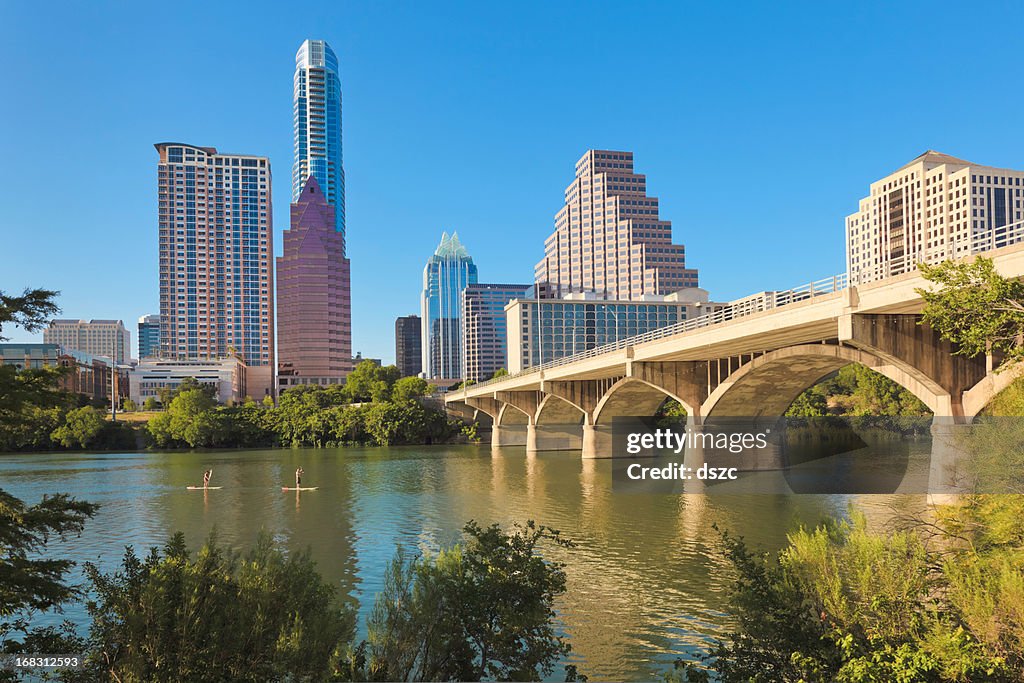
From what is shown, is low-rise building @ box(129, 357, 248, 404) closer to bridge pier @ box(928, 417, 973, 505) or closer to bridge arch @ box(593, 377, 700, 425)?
bridge arch @ box(593, 377, 700, 425)

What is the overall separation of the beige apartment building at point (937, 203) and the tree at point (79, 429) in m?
128

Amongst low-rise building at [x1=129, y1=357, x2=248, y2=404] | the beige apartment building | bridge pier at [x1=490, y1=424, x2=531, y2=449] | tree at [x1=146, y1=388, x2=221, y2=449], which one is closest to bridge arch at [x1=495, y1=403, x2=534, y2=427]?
bridge pier at [x1=490, y1=424, x2=531, y2=449]

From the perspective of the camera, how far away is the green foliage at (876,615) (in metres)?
10.5

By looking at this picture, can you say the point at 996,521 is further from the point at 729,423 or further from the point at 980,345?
the point at 729,423

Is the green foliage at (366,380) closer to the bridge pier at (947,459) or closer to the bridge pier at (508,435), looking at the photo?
the bridge pier at (508,435)

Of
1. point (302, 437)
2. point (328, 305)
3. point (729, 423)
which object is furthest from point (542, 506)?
point (328, 305)

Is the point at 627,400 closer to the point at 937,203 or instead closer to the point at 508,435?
the point at 508,435

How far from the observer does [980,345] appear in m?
15.9

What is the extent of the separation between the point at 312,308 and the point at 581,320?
7077 centimetres

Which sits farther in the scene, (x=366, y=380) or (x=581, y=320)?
(x=581, y=320)

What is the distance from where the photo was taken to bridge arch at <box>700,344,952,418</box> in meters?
27.2

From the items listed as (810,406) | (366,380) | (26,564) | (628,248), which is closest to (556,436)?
(810,406)

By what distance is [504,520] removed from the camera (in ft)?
109

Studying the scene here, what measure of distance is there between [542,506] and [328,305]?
519 feet
